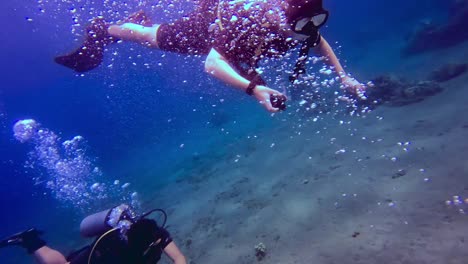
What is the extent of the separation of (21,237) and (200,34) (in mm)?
6008

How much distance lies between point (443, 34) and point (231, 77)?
21.3 m

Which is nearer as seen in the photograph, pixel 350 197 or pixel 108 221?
pixel 108 221

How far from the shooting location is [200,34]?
4602 mm

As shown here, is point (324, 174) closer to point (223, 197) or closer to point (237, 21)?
point (223, 197)

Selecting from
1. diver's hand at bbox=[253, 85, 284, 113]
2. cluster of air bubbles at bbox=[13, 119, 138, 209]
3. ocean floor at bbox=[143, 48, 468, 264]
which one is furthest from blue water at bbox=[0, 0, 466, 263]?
diver's hand at bbox=[253, 85, 284, 113]

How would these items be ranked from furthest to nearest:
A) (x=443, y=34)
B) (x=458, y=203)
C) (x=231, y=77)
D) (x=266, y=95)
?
1. (x=443, y=34)
2. (x=458, y=203)
3. (x=231, y=77)
4. (x=266, y=95)

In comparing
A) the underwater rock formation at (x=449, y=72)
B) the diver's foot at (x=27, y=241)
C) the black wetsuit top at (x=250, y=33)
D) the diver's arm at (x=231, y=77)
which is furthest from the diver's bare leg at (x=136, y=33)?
the underwater rock formation at (x=449, y=72)

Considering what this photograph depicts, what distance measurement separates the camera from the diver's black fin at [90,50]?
680cm

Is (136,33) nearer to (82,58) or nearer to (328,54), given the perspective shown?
(82,58)

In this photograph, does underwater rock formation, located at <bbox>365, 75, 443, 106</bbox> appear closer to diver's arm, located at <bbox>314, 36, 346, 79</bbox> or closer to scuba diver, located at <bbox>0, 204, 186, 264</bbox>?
diver's arm, located at <bbox>314, 36, 346, 79</bbox>

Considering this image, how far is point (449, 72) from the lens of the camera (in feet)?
39.3

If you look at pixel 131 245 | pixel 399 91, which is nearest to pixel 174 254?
pixel 131 245

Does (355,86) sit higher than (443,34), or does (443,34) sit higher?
(355,86)

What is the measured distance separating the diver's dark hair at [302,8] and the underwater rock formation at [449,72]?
466 inches
